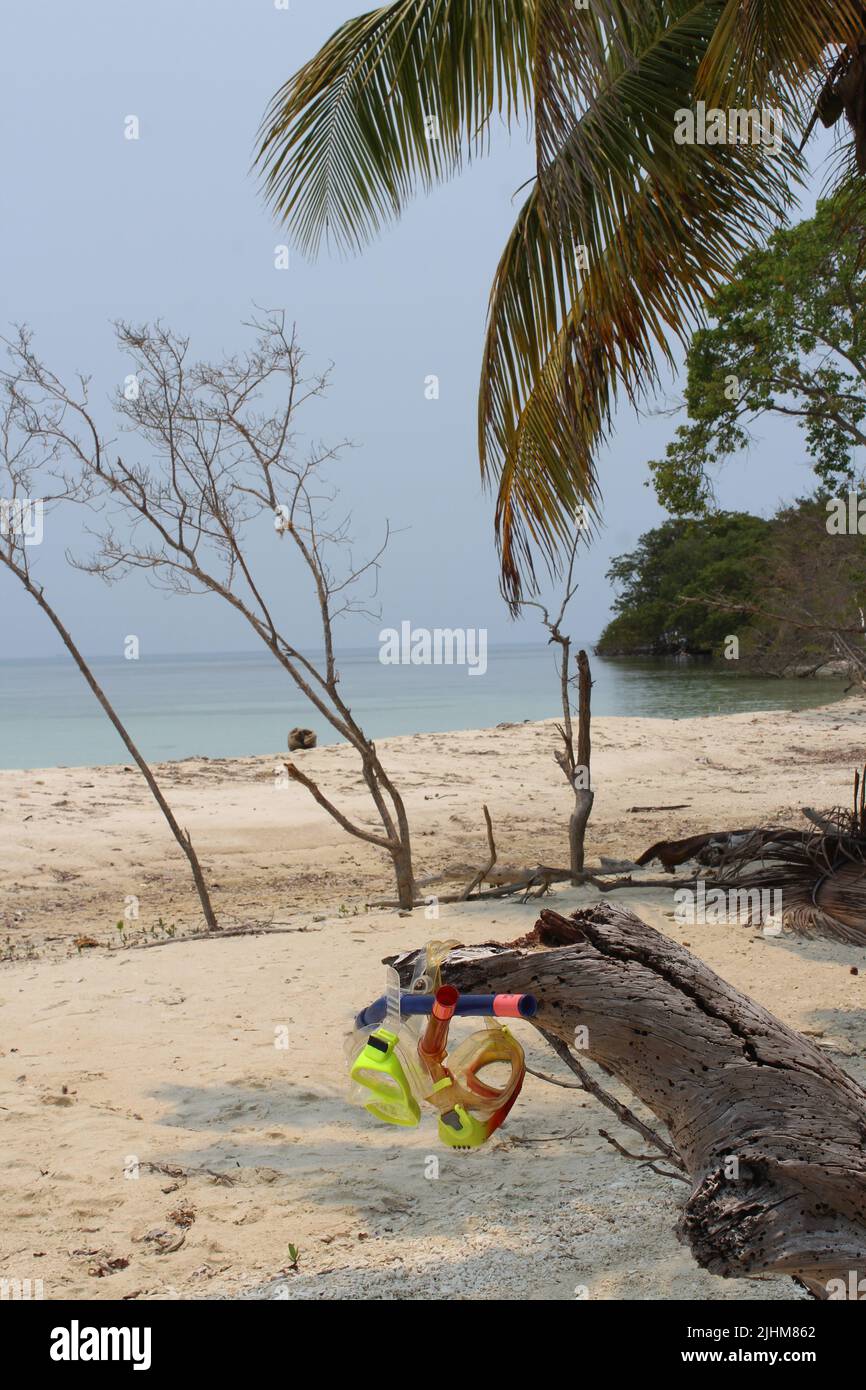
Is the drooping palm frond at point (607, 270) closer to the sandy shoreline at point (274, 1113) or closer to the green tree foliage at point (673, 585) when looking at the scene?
the sandy shoreline at point (274, 1113)

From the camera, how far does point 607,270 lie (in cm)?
530

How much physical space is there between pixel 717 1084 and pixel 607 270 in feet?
13.9

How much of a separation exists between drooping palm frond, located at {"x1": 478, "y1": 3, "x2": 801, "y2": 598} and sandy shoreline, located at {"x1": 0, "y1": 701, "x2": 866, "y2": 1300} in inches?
98.4

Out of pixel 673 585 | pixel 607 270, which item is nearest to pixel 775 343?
pixel 607 270

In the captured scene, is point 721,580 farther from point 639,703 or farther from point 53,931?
point 53,931

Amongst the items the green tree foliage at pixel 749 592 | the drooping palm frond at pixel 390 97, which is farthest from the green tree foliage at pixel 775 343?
the drooping palm frond at pixel 390 97

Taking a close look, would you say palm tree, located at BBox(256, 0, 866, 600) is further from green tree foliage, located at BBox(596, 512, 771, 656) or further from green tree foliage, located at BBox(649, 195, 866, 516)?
green tree foliage, located at BBox(596, 512, 771, 656)

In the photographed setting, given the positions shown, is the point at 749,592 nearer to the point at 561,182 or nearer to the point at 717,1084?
the point at 561,182

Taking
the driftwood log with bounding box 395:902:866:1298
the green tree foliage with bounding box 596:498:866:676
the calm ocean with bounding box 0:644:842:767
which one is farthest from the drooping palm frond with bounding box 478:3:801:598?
the calm ocean with bounding box 0:644:842:767

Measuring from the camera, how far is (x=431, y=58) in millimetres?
5223

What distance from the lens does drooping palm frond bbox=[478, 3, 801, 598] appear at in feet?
16.8

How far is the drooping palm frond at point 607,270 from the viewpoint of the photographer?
5.11 m

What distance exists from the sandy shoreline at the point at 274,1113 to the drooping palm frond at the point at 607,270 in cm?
250
